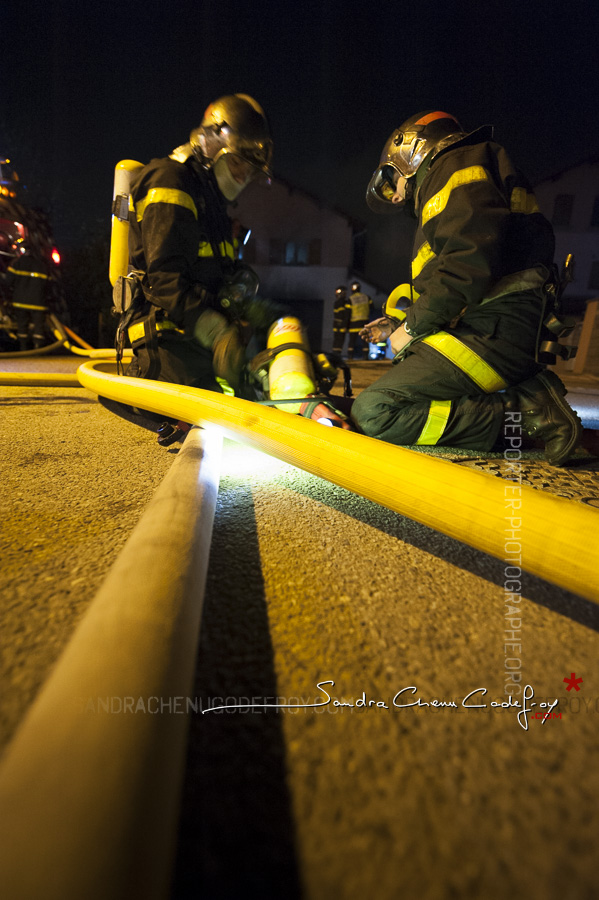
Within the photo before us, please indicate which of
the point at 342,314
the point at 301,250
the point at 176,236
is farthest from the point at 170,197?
the point at 301,250

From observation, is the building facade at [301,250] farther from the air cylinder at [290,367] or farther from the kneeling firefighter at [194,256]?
the air cylinder at [290,367]

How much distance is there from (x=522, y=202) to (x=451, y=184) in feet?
1.09

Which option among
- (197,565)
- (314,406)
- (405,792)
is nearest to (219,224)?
(314,406)

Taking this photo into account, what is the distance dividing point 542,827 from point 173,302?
2358 millimetres

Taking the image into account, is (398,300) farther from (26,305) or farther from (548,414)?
(26,305)

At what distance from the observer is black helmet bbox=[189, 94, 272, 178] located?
7.86ft

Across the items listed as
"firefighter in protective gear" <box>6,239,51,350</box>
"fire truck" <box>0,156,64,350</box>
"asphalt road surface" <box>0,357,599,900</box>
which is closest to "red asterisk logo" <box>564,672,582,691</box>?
"asphalt road surface" <box>0,357,599,900</box>

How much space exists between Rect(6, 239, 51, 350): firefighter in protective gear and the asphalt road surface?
21.5 feet

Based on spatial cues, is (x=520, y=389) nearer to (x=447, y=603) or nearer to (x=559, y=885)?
(x=447, y=603)

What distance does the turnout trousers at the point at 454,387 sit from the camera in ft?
5.52

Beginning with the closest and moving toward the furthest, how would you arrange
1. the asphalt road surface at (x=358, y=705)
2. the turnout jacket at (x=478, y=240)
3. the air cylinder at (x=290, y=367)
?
the asphalt road surface at (x=358, y=705)
the turnout jacket at (x=478, y=240)
the air cylinder at (x=290, y=367)

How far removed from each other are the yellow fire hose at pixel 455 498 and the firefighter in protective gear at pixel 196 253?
4.04ft

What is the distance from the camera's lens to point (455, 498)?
29.7 inches

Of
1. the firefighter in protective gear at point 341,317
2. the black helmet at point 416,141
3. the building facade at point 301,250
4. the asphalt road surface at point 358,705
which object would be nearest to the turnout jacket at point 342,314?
the firefighter in protective gear at point 341,317
